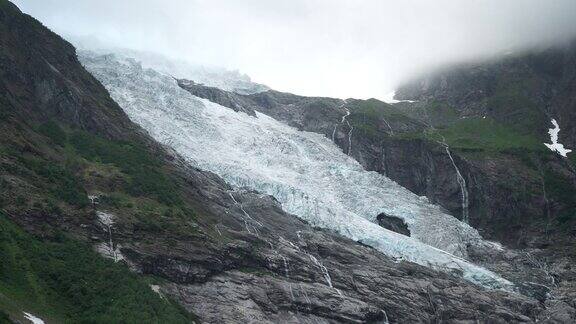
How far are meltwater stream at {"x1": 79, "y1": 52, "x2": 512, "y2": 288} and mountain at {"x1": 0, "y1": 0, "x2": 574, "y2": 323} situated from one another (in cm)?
50

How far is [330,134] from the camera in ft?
407

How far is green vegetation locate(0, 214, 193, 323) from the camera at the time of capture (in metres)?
43.3

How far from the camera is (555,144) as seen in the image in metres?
125

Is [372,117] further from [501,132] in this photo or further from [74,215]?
[74,215]

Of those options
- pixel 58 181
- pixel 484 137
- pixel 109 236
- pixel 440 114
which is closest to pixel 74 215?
pixel 109 236

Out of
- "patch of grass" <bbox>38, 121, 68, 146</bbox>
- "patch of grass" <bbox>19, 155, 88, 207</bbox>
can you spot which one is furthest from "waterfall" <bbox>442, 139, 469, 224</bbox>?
"patch of grass" <bbox>19, 155, 88, 207</bbox>

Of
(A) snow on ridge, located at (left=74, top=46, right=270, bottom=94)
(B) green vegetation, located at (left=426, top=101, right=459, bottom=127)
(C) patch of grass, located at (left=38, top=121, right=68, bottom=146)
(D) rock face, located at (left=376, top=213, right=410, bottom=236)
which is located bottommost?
(D) rock face, located at (left=376, top=213, right=410, bottom=236)

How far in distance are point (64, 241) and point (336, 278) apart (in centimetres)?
2824

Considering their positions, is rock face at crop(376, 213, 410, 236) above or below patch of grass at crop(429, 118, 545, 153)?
below

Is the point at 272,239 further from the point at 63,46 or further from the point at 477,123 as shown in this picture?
the point at 477,123

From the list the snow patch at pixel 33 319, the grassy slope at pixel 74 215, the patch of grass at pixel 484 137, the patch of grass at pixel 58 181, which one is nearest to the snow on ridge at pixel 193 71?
the patch of grass at pixel 484 137

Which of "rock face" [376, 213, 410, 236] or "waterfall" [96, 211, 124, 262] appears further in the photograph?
"rock face" [376, 213, 410, 236]

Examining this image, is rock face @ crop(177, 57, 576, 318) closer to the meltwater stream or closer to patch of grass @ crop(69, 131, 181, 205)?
the meltwater stream

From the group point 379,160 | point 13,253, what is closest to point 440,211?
point 379,160
